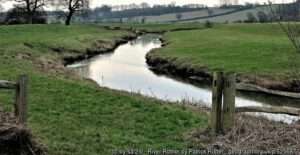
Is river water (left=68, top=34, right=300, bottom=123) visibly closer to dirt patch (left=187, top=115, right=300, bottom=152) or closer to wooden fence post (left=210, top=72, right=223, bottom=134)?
→ dirt patch (left=187, top=115, right=300, bottom=152)

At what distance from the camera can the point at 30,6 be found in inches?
2643

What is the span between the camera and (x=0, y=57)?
24266 millimetres

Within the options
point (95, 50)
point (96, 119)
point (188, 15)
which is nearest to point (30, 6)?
point (95, 50)

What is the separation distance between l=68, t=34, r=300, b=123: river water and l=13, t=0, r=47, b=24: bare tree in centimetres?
3358

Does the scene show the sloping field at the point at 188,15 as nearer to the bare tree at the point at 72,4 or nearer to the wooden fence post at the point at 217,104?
the bare tree at the point at 72,4

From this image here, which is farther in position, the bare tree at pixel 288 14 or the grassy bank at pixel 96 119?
the grassy bank at pixel 96 119

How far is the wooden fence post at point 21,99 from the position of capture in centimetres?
812

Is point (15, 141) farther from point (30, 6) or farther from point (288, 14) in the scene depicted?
point (30, 6)

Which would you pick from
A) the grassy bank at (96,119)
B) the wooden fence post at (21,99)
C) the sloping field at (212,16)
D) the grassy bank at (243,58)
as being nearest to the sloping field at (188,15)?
the sloping field at (212,16)

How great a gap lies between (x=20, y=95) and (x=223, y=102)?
161 inches

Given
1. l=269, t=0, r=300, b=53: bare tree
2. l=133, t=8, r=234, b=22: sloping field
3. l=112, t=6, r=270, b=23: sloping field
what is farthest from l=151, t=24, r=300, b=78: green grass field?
l=133, t=8, r=234, b=22: sloping field

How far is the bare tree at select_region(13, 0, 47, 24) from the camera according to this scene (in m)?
65.5

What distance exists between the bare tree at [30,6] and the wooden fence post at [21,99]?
195 ft

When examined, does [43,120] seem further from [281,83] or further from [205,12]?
[205,12]
